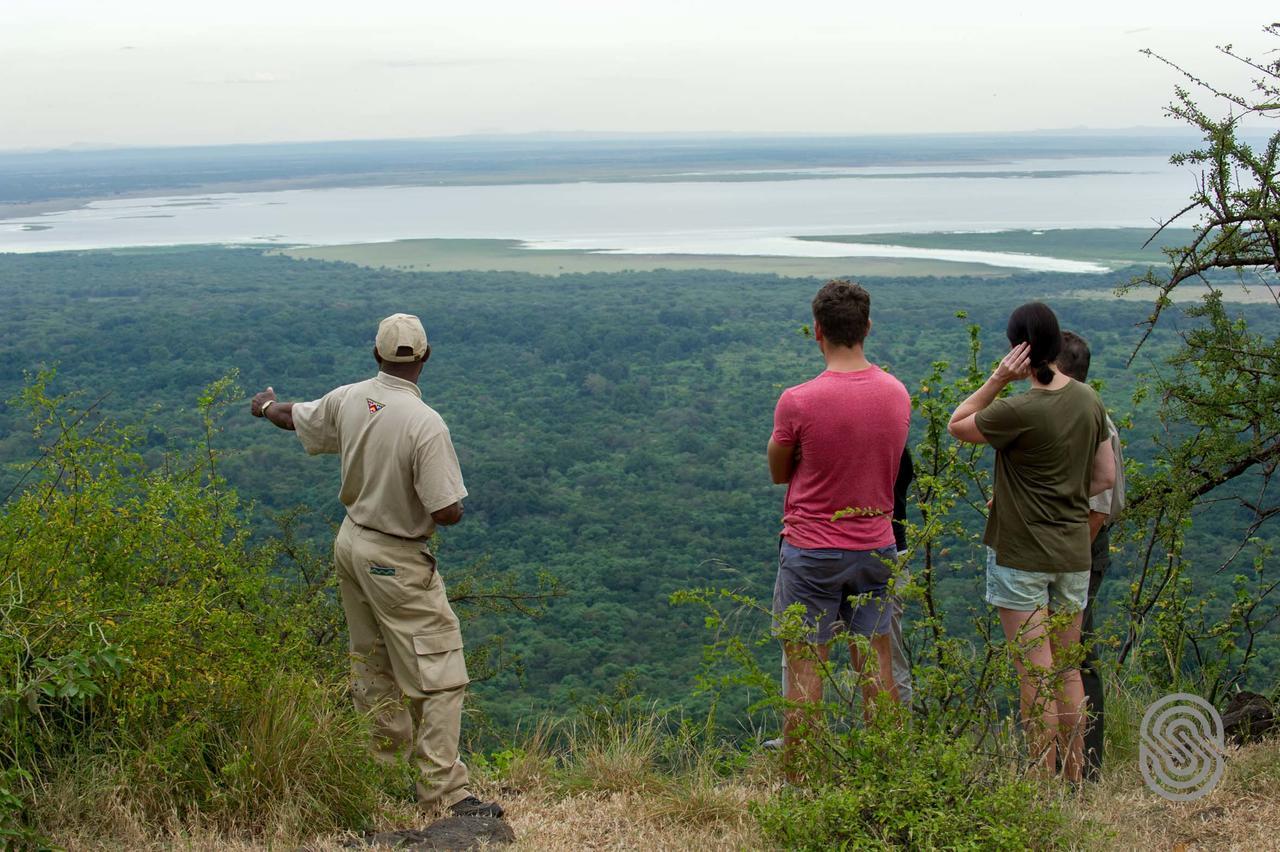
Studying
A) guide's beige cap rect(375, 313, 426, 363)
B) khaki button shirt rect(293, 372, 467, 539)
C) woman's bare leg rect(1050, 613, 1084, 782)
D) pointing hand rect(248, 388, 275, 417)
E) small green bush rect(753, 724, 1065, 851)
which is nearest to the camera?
small green bush rect(753, 724, 1065, 851)

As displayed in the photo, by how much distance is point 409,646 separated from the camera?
130 inches

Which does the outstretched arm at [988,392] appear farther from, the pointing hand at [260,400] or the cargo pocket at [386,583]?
the pointing hand at [260,400]

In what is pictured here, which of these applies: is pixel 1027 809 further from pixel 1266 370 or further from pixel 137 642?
pixel 1266 370

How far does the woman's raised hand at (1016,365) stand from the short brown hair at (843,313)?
37 cm

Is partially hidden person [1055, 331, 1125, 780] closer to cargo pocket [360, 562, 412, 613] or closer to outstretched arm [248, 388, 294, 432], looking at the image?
cargo pocket [360, 562, 412, 613]

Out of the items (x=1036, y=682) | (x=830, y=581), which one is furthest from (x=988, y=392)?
(x=1036, y=682)

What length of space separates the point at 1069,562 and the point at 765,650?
28.8ft

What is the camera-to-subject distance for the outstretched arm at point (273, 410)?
3.45 meters

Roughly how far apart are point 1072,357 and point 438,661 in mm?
1953

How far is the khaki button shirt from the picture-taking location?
10.5ft

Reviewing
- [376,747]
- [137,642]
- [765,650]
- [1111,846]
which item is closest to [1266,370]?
[1111,846]

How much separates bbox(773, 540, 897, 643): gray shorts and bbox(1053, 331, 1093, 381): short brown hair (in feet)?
2.35

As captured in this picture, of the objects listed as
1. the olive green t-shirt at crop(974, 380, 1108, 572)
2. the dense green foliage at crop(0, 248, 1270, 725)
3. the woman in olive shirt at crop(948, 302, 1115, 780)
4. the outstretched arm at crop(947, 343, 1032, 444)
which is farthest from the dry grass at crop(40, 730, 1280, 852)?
the dense green foliage at crop(0, 248, 1270, 725)

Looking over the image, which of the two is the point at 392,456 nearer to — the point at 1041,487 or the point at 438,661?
the point at 438,661
